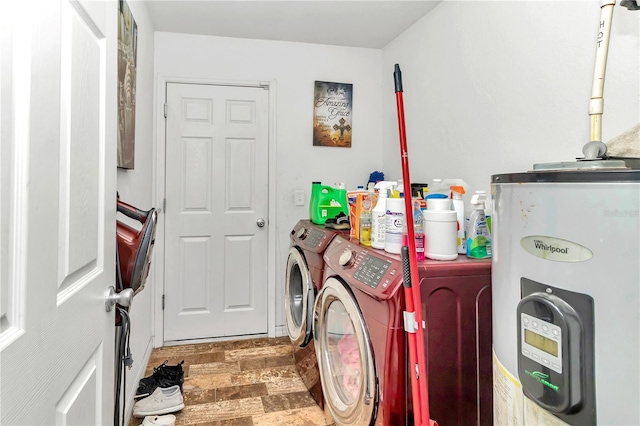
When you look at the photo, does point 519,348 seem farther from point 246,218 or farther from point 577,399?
point 246,218

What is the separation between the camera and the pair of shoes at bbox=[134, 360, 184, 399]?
198 centimetres

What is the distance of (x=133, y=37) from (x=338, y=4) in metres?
1.19

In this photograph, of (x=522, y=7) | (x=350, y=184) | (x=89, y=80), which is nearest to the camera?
(x=89, y=80)

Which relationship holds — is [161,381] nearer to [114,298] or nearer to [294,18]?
[114,298]

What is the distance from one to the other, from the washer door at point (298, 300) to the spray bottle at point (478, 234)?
0.82 metres

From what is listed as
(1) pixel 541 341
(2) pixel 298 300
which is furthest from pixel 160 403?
(1) pixel 541 341

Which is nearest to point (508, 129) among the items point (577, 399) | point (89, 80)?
point (577, 399)

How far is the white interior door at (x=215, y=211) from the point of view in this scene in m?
2.72

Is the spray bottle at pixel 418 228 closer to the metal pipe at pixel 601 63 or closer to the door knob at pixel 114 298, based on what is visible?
the metal pipe at pixel 601 63

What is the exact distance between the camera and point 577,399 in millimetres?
666

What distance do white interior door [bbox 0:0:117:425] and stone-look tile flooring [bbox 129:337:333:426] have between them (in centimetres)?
107

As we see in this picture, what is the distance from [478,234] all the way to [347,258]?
0.48 meters

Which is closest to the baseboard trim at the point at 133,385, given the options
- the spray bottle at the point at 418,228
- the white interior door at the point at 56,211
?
the white interior door at the point at 56,211

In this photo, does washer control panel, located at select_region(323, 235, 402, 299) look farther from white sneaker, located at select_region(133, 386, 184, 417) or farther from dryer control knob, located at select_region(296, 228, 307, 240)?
white sneaker, located at select_region(133, 386, 184, 417)
